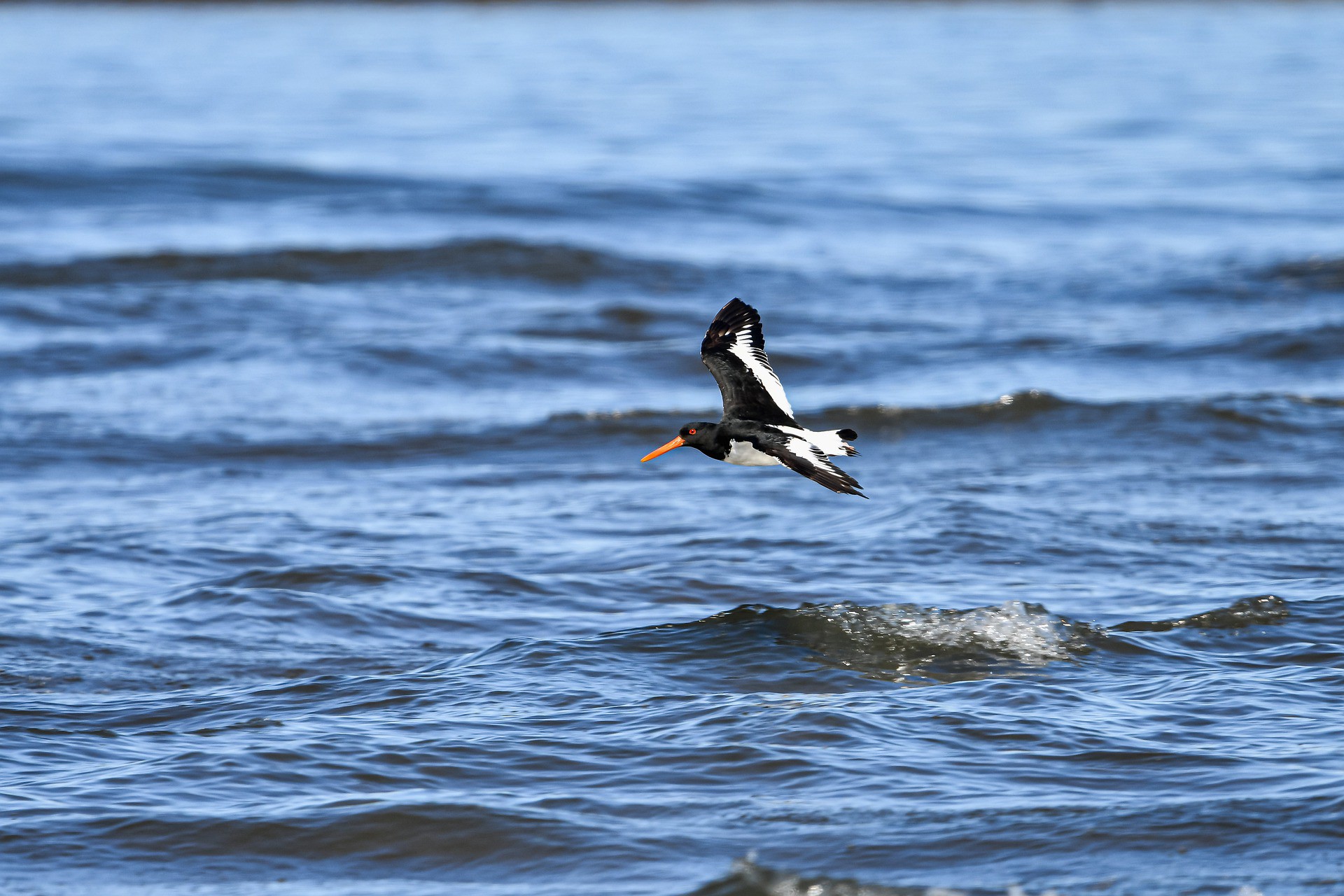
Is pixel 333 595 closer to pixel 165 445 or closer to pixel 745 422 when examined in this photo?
pixel 745 422

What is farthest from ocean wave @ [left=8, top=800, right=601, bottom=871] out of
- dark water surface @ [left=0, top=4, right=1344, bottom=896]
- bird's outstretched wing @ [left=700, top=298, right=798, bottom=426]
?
bird's outstretched wing @ [left=700, top=298, right=798, bottom=426]

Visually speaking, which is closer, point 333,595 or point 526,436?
point 333,595

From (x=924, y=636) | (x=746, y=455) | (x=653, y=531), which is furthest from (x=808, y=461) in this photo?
(x=653, y=531)

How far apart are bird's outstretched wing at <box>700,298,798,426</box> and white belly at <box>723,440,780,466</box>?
0.50ft

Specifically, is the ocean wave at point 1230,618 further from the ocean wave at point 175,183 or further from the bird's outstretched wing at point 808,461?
the ocean wave at point 175,183

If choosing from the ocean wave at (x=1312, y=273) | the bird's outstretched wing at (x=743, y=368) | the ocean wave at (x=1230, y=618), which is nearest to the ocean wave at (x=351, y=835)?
the bird's outstretched wing at (x=743, y=368)

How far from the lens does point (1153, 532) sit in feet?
28.8

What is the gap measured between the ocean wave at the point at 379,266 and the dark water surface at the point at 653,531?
2.7 inches

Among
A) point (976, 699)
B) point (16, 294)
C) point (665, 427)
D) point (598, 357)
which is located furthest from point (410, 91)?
point (976, 699)

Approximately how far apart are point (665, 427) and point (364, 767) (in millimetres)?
6115

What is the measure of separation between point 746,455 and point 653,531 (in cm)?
237

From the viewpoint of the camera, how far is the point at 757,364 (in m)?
6.99

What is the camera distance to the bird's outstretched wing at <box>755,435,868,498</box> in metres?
5.73

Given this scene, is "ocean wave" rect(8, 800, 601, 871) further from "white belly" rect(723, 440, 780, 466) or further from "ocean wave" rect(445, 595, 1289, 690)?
"white belly" rect(723, 440, 780, 466)
